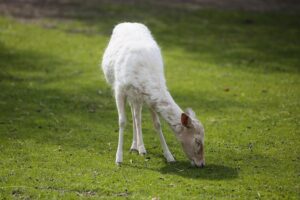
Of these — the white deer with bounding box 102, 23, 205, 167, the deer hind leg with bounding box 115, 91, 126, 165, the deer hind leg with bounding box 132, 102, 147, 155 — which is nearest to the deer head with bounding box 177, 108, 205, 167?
the white deer with bounding box 102, 23, 205, 167

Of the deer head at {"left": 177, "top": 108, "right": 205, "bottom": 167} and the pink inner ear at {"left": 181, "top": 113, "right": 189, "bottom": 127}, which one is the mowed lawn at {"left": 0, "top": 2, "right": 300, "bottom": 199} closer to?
the deer head at {"left": 177, "top": 108, "right": 205, "bottom": 167}

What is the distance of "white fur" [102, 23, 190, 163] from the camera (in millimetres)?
10062

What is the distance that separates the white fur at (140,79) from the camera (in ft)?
33.0

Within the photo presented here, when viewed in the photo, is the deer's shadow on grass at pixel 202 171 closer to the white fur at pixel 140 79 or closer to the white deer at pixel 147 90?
the white deer at pixel 147 90

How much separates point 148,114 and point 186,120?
4663mm

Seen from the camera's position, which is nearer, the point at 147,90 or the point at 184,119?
the point at 184,119

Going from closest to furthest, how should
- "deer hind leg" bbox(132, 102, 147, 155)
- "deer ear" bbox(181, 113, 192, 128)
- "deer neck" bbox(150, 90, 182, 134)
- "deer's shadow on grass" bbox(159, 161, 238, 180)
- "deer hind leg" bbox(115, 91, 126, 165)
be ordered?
"deer's shadow on grass" bbox(159, 161, 238, 180) → "deer ear" bbox(181, 113, 192, 128) → "deer neck" bbox(150, 90, 182, 134) → "deer hind leg" bbox(115, 91, 126, 165) → "deer hind leg" bbox(132, 102, 147, 155)

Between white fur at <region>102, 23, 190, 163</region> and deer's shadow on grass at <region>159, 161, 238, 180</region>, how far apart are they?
39 cm

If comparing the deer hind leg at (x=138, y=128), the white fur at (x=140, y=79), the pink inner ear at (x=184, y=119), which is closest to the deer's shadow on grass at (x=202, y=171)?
the white fur at (x=140, y=79)

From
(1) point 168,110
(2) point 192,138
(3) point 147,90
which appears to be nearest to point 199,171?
(2) point 192,138

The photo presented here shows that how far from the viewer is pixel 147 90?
10.1 meters

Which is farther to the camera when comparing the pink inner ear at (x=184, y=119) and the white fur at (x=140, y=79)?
the white fur at (x=140, y=79)

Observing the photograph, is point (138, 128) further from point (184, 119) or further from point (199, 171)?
point (199, 171)

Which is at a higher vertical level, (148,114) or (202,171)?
(202,171)
